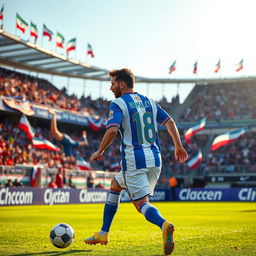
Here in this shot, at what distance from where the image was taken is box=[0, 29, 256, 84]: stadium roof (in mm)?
32391

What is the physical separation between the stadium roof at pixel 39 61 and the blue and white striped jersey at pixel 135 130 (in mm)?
26637

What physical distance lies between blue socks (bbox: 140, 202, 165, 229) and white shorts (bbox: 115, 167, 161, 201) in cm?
15

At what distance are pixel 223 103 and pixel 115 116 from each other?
43.1 m

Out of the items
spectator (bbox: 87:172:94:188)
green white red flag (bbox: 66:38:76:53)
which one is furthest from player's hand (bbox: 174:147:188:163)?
green white red flag (bbox: 66:38:76:53)

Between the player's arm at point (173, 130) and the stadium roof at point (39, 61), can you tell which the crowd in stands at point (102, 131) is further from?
the player's arm at point (173, 130)

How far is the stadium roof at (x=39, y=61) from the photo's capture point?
32391 millimetres

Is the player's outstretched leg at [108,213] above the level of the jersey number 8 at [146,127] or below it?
below

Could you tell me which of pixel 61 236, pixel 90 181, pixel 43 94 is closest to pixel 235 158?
pixel 90 181

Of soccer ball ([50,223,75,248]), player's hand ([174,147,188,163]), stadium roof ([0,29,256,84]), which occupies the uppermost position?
stadium roof ([0,29,256,84])

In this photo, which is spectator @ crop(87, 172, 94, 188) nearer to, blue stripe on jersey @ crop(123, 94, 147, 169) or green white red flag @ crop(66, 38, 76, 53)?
green white red flag @ crop(66, 38, 76, 53)

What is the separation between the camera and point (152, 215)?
5.00 metres

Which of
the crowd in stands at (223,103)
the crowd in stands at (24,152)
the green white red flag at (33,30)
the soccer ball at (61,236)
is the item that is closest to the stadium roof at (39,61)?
the green white red flag at (33,30)

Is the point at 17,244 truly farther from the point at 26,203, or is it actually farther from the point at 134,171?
the point at 26,203

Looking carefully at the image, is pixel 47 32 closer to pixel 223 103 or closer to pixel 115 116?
pixel 223 103
